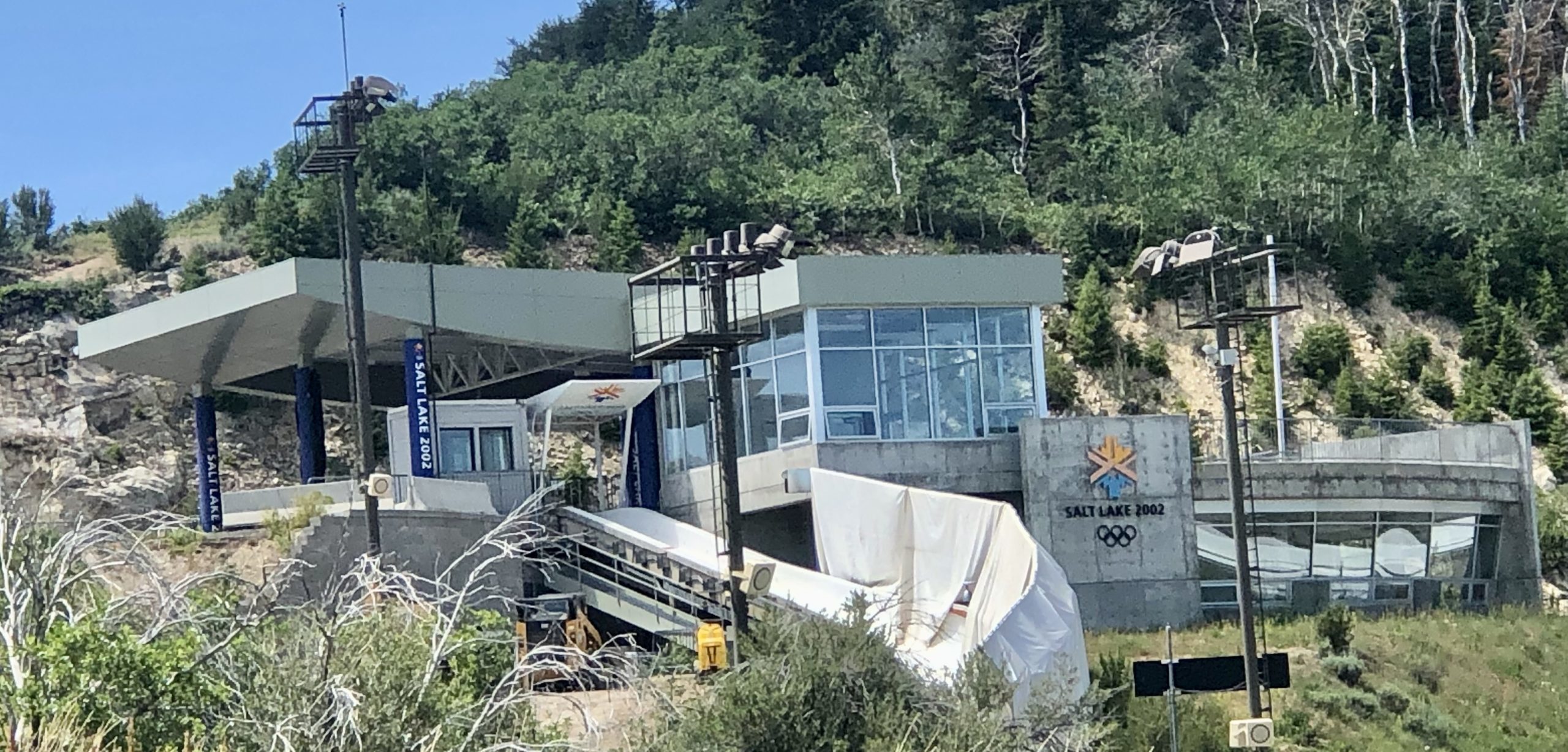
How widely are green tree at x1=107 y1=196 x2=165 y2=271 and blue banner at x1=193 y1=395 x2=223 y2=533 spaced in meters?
21.2

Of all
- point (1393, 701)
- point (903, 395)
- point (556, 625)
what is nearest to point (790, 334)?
point (903, 395)

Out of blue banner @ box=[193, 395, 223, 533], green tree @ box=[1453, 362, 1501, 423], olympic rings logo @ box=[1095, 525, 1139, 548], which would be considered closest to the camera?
olympic rings logo @ box=[1095, 525, 1139, 548]

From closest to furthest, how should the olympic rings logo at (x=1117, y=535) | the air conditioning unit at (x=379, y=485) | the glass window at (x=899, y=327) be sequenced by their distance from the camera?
the air conditioning unit at (x=379, y=485)
the olympic rings logo at (x=1117, y=535)
the glass window at (x=899, y=327)

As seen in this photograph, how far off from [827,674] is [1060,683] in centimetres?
361

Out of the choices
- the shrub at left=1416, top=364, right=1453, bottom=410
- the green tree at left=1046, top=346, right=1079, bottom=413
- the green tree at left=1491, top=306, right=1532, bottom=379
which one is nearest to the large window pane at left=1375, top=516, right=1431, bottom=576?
the green tree at left=1046, top=346, right=1079, bottom=413

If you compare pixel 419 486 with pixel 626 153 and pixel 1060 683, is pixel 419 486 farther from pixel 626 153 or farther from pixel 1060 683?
pixel 626 153

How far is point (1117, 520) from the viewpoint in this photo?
126 ft

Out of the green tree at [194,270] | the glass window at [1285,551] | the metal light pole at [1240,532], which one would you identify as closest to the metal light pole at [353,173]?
the metal light pole at [1240,532]

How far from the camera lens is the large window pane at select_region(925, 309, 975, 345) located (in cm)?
3941

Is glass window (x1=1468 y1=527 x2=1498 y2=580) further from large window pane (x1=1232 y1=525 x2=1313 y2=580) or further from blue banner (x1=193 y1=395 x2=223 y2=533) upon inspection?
blue banner (x1=193 y1=395 x2=223 y2=533)

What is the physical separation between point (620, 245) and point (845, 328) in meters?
27.6

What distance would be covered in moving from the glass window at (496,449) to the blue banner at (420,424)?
1.27 m

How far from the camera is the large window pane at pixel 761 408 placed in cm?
3941

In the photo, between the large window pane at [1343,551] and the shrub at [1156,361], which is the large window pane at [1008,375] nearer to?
the large window pane at [1343,551]
